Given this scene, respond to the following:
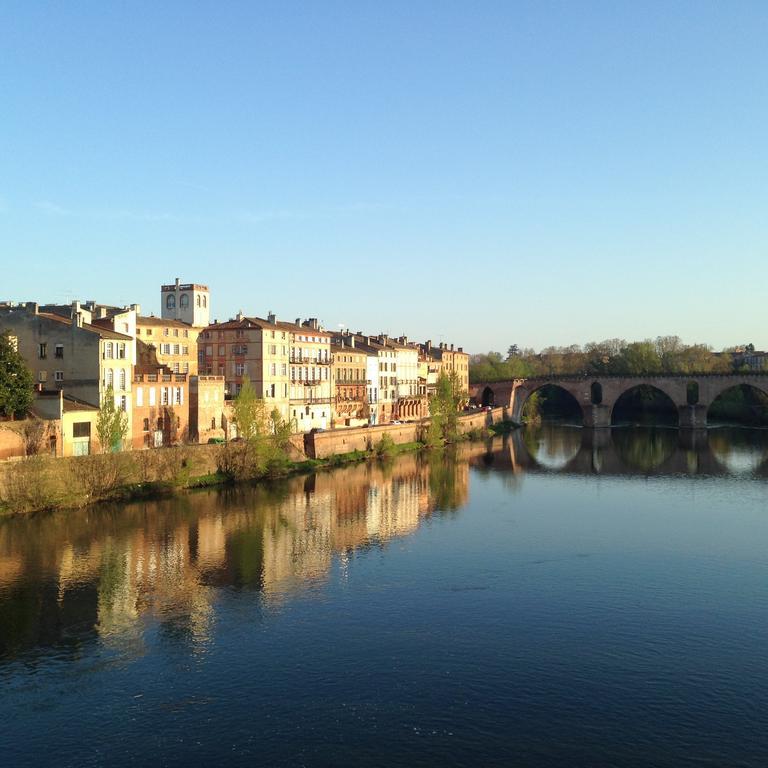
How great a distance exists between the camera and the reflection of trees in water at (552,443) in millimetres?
67100

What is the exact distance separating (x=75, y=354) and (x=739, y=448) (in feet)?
183

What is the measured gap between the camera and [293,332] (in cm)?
6544

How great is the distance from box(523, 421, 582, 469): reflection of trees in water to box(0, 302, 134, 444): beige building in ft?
108

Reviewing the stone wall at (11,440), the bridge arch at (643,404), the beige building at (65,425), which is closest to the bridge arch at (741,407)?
the bridge arch at (643,404)

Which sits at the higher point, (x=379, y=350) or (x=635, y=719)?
(x=379, y=350)

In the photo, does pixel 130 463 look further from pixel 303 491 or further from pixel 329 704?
pixel 329 704

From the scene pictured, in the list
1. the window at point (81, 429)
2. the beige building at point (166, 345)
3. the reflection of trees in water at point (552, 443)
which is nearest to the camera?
the window at point (81, 429)

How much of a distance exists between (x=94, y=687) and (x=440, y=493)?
1207 inches

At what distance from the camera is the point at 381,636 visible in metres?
23.9

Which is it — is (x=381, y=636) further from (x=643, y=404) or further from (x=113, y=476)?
(x=643, y=404)

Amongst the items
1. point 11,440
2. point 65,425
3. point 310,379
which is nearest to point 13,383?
point 11,440

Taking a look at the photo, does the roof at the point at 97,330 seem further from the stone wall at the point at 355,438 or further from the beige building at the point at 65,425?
Answer: the stone wall at the point at 355,438

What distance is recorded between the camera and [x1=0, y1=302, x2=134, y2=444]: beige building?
45438 mm

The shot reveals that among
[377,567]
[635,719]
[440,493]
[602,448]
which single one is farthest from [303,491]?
[602,448]
